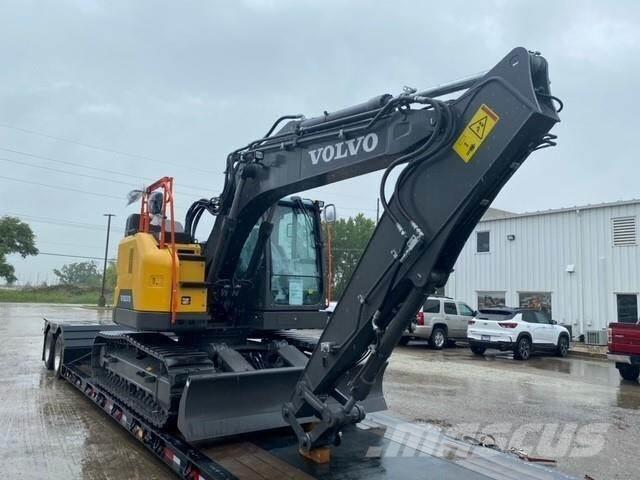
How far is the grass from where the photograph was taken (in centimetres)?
5730

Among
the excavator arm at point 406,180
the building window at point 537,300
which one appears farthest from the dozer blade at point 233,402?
the building window at point 537,300

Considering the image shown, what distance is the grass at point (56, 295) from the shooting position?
57.3m

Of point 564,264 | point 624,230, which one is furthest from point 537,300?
point 624,230

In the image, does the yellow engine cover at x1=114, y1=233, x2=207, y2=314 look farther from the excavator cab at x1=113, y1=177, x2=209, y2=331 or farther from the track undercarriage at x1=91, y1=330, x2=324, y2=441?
the track undercarriage at x1=91, y1=330, x2=324, y2=441

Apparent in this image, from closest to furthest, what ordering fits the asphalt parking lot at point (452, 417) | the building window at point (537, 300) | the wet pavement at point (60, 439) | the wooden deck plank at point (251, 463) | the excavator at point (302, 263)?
the excavator at point (302, 263) → the wooden deck plank at point (251, 463) → the wet pavement at point (60, 439) → the asphalt parking lot at point (452, 417) → the building window at point (537, 300)

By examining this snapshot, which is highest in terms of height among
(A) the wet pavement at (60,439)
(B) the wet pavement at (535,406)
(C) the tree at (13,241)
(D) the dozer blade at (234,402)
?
(C) the tree at (13,241)

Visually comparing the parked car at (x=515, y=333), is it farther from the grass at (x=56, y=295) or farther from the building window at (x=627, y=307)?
the grass at (x=56, y=295)

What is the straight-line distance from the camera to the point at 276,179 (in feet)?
18.0

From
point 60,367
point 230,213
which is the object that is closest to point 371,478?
point 230,213

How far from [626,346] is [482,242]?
12.4 metres

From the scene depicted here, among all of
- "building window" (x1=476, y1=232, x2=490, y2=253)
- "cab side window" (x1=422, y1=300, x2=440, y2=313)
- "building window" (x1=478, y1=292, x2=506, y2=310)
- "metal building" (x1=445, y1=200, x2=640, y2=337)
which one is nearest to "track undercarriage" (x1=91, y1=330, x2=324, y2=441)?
"cab side window" (x1=422, y1=300, x2=440, y2=313)

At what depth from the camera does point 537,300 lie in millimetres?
22562

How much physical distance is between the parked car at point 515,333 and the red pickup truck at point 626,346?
3.88 metres

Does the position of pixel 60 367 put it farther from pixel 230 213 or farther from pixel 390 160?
pixel 390 160
